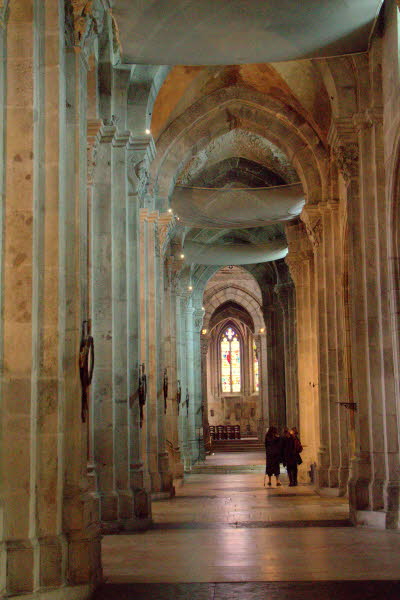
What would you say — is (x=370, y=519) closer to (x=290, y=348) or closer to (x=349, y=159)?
(x=349, y=159)

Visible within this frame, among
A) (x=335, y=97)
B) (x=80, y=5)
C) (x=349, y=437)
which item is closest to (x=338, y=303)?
(x=349, y=437)

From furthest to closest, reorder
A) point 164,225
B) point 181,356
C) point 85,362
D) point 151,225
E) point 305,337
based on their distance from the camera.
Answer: point 181,356
point 305,337
point 164,225
point 151,225
point 85,362

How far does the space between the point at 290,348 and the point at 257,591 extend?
87.9 feet

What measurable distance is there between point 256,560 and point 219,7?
307 inches

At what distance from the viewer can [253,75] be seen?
909 inches

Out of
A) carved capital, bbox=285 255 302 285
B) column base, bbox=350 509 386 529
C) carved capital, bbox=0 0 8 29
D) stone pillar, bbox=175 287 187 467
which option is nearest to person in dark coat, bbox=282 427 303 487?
carved capital, bbox=285 255 302 285

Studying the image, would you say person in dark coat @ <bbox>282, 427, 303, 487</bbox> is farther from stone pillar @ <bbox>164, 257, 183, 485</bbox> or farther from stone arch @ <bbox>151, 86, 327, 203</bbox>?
stone arch @ <bbox>151, 86, 327, 203</bbox>

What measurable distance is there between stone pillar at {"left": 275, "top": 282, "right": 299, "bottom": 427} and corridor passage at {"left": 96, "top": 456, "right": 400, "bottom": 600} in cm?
1441

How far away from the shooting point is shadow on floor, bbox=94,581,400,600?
27.9ft

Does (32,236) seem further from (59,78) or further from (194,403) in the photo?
(194,403)

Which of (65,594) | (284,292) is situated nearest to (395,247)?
(65,594)

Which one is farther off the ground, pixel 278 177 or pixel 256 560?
pixel 278 177

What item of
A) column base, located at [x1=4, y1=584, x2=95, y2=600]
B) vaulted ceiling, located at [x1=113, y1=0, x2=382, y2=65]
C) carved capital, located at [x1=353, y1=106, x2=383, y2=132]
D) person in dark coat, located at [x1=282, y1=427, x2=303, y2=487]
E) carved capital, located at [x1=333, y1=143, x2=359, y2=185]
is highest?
vaulted ceiling, located at [x1=113, y1=0, x2=382, y2=65]

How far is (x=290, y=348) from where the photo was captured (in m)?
35.4
